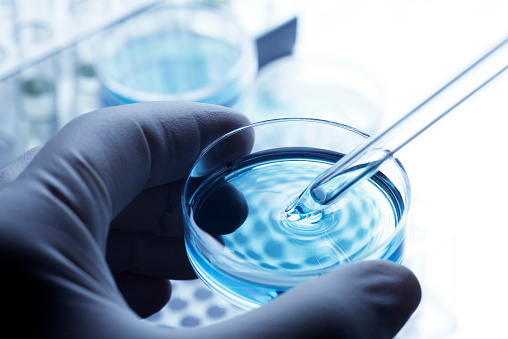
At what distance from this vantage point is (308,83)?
174 cm

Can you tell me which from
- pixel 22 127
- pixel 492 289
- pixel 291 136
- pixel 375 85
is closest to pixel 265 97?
pixel 375 85

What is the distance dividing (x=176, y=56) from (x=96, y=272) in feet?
3.26

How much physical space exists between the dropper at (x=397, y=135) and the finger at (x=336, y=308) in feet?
0.41

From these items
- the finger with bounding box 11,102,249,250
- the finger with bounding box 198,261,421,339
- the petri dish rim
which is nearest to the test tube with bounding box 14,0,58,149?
the finger with bounding box 11,102,249,250

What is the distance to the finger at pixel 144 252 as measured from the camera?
974 millimetres

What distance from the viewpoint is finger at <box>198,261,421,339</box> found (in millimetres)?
654

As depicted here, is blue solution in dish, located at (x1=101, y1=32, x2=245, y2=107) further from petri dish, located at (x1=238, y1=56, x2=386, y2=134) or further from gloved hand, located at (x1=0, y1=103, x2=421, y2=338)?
gloved hand, located at (x1=0, y1=103, x2=421, y2=338)

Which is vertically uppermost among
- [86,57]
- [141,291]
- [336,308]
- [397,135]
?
[397,135]

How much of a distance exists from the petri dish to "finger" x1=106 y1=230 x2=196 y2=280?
2.20 ft

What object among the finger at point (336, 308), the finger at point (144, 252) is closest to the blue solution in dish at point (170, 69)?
the finger at point (144, 252)

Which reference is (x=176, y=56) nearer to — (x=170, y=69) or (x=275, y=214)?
(x=170, y=69)

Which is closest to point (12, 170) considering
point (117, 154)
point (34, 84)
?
point (117, 154)

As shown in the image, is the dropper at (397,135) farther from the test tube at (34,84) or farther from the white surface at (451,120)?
the test tube at (34,84)

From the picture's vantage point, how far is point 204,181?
85 cm
